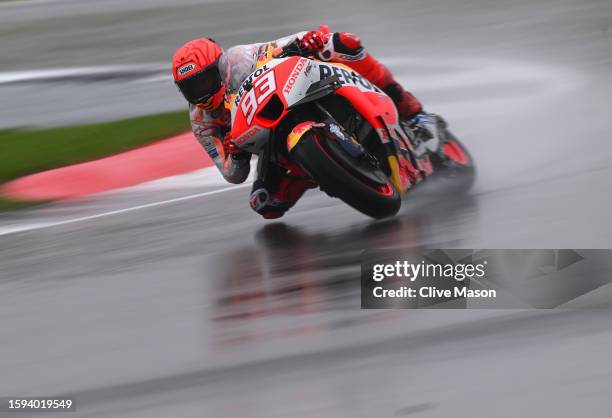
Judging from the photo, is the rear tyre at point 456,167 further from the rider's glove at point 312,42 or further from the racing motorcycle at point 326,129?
the rider's glove at point 312,42

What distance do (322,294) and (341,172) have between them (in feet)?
2.81

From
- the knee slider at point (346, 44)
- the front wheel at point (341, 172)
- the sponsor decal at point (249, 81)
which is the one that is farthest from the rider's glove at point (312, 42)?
the front wheel at point (341, 172)

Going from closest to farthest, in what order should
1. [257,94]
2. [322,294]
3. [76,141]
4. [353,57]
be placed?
[322,294] → [257,94] → [353,57] → [76,141]

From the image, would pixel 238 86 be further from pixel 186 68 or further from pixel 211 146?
pixel 211 146

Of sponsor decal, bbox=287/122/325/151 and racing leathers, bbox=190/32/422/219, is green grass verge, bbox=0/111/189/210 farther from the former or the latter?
sponsor decal, bbox=287/122/325/151

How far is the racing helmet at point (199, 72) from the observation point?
269 inches

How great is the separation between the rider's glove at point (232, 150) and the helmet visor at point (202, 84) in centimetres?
29

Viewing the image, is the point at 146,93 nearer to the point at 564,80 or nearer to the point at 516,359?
the point at 564,80

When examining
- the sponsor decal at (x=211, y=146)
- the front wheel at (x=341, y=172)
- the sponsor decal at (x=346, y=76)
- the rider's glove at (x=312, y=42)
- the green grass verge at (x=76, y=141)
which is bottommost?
the green grass verge at (x=76, y=141)

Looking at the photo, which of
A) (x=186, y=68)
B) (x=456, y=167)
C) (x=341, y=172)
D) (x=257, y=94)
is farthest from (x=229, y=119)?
(x=456, y=167)

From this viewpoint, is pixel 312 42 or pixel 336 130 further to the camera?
pixel 312 42

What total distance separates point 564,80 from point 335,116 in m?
4.70

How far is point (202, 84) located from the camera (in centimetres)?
686

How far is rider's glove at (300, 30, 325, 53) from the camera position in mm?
6984
